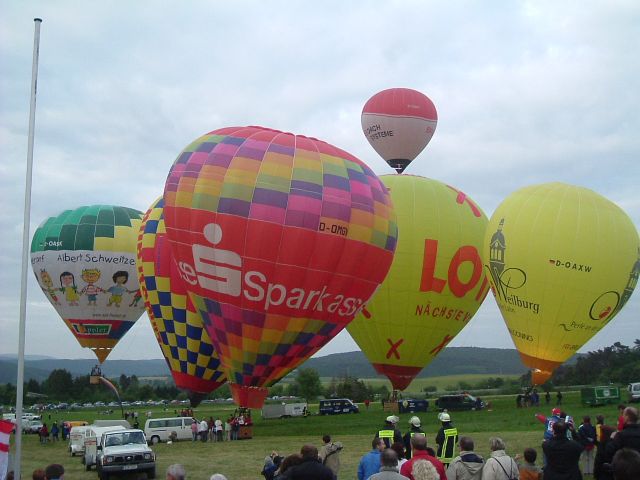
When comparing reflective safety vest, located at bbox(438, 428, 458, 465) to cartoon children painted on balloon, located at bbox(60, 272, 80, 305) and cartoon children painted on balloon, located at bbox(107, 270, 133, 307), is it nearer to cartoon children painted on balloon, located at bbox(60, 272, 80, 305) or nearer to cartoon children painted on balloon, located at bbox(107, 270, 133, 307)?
cartoon children painted on balloon, located at bbox(107, 270, 133, 307)

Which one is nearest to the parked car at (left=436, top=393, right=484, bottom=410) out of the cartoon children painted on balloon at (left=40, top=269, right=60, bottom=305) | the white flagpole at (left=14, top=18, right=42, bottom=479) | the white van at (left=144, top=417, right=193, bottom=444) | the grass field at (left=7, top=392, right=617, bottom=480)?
the grass field at (left=7, top=392, right=617, bottom=480)

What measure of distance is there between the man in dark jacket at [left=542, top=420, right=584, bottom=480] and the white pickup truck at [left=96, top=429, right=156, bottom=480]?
30.7 feet

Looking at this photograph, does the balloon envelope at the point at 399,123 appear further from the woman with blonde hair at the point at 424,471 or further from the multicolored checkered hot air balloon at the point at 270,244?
the woman with blonde hair at the point at 424,471

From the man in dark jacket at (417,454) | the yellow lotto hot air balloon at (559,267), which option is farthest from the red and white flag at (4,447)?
the yellow lotto hot air balloon at (559,267)

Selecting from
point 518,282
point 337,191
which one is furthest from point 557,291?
point 337,191

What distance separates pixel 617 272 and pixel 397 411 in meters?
10.2

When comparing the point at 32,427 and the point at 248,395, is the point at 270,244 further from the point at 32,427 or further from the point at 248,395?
the point at 32,427

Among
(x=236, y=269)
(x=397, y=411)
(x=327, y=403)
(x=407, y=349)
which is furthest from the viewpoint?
(x=327, y=403)

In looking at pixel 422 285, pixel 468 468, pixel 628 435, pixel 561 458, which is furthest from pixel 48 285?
pixel 628 435

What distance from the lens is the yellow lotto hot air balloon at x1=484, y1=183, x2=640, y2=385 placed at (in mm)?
20047

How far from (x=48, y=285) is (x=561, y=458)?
24.9 m

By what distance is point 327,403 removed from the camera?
34.2 meters

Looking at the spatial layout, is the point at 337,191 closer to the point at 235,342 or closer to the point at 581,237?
the point at 235,342

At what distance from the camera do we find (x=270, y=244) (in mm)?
15914
